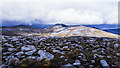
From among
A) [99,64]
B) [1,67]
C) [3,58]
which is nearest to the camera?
[1,67]

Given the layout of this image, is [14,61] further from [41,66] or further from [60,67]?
[60,67]

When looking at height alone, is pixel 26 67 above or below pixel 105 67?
above

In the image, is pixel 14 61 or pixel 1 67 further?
pixel 14 61

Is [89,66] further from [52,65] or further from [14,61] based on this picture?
[14,61]

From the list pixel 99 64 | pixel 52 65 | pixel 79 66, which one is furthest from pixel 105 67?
pixel 52 65

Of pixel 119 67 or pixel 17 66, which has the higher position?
pixel 17 66

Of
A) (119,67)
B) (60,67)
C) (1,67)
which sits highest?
(1,67)

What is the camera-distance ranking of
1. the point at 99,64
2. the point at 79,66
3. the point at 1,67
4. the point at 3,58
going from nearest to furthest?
the point at 1,67
the point at 79,66
the point at 99,64
the point at 3,58

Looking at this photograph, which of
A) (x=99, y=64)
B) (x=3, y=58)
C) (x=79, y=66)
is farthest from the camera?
(x=3, y=58)

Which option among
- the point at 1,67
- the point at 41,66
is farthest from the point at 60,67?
the point at 1,67
